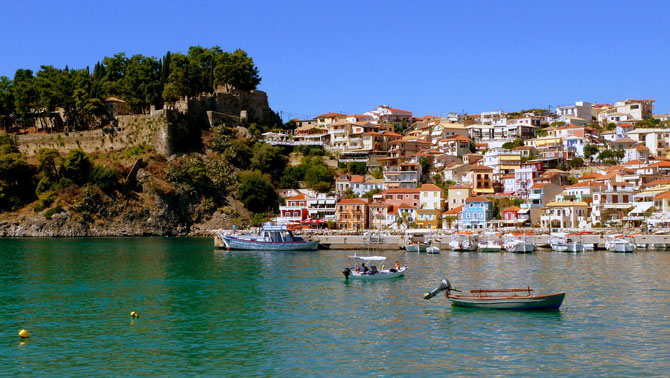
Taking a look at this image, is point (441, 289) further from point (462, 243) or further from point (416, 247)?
point (462, 243)

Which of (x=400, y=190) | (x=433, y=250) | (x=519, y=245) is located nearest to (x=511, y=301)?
(x=433, y=250)

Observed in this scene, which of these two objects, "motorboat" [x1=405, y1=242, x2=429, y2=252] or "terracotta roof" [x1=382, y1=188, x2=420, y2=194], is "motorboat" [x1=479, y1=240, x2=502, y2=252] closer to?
"motorboat" [x1=405, y1=242, x2=429, y2=252]

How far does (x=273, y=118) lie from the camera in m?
92.4

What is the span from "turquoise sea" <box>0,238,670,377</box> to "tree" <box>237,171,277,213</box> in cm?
3134

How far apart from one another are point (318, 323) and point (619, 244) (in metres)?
33.5

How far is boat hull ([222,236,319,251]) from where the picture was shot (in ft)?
175

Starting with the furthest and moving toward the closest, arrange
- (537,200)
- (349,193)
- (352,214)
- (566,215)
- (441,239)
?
(349,193) → (352,214) → (537,200) → (566,215) → (441,239)

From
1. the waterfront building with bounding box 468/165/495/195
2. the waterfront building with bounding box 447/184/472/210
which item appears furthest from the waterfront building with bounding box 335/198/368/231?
the waterfront building with bounding box 468/165/495/195

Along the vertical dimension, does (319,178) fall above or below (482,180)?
above

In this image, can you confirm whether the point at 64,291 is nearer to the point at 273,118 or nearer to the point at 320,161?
the point at 320,161

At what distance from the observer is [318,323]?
22766 millimetres

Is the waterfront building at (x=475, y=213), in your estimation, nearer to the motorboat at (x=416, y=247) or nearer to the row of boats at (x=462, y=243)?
the row of boats at (x=462, y=243)

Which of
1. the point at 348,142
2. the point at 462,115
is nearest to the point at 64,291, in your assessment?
the point at 348,142

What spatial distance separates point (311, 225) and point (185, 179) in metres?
14.0
